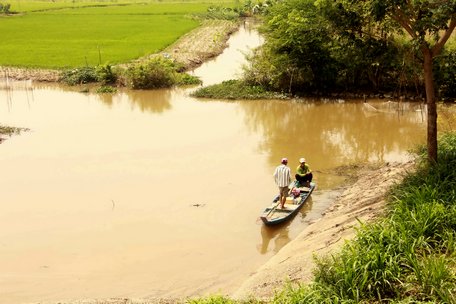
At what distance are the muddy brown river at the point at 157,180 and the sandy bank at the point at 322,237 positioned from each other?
53 centimetres

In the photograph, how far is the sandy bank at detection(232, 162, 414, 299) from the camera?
7.58 m

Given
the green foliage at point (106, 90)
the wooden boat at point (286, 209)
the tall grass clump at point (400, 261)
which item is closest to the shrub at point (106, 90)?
the green foliage at point (106, 90)

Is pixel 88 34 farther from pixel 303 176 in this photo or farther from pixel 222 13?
pixel 303 176

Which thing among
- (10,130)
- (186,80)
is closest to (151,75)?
(186,80)

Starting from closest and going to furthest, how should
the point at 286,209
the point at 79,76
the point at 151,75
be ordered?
the point at 286,209, the point at 151,75, the point at 79,76

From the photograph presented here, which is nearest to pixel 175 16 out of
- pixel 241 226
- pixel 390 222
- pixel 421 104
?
pixel 421 104

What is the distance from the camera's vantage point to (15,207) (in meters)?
12.2

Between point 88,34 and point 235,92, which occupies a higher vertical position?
point 88,34

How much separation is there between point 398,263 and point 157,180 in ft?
27.5

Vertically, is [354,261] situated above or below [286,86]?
below

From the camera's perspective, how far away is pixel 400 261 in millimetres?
6285

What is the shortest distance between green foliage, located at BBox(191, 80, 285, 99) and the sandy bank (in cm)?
1045

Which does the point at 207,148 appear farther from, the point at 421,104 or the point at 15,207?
the point at 421,104

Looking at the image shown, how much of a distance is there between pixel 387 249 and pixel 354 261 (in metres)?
0.51
